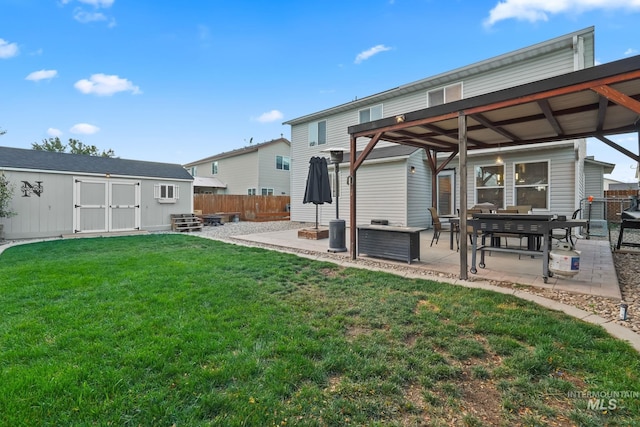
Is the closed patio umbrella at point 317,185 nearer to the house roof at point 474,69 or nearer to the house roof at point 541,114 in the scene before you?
the house roof at point 541,114

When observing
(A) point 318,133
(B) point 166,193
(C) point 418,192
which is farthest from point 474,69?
(B) point 166,193

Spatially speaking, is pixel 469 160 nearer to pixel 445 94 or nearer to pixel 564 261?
pixel 445 94

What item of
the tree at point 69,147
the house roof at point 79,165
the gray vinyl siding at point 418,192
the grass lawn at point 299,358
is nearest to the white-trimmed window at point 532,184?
the gray vinyl siding at point 418,192

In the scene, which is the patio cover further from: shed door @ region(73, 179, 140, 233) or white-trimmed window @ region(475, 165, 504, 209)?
shed door @ region(73, 179, 140, 233)

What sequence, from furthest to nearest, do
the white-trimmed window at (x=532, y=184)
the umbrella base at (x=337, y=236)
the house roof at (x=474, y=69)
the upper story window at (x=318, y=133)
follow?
the upper story window at (x=318, y=133) → the white-trimmed window at (x=532, y=184) → the house roof at (x=474, y=69) → the umbrella base at (x=337, y=236)

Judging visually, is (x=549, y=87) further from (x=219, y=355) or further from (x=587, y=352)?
(x=219, y=355)

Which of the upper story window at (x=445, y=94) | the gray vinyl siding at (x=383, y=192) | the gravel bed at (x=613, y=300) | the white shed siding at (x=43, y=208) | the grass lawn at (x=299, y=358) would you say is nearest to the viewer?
the grass lawn at (x=299, y=358)

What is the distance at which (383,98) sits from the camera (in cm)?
1224

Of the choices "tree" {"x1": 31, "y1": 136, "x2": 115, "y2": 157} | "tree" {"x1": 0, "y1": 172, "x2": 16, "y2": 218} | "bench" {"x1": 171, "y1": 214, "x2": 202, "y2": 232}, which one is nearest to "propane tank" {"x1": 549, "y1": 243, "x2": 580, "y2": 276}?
"bench" {"x1": 171, "y1": 214, "x2": 202, "y2": 232}

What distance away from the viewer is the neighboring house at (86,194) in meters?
9.65

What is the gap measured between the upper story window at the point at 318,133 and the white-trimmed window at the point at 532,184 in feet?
26.1

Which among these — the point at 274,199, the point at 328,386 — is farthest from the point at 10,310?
the point at 274,199

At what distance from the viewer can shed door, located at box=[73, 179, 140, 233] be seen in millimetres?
10664

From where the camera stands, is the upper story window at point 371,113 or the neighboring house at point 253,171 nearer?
the upper story window at point 371,113
